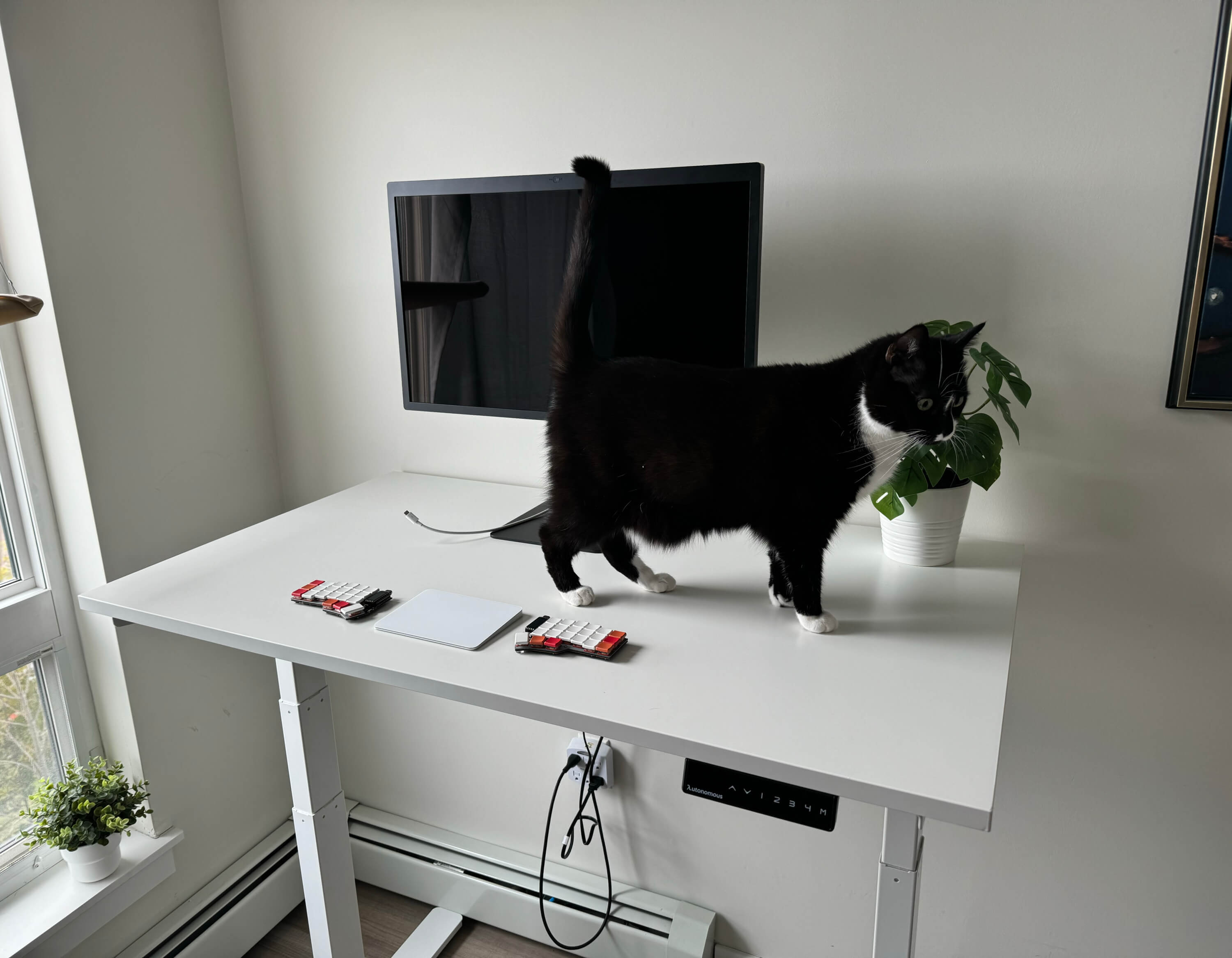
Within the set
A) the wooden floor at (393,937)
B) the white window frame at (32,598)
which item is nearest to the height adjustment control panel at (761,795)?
the wooden floor at (393,937)

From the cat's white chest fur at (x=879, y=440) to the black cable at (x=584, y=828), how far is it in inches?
33.9

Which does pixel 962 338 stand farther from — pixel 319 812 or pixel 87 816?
pixel 87 816

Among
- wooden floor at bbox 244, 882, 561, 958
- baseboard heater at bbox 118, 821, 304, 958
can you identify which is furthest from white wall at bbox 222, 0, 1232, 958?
baseboard heater at bbox 118, 821, 304, 958

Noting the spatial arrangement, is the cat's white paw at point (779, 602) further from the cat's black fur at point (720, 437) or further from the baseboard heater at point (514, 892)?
the baseboard heater at point (514, 892)

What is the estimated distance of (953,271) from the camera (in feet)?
3.65

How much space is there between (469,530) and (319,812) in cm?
47

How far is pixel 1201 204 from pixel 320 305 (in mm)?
1431

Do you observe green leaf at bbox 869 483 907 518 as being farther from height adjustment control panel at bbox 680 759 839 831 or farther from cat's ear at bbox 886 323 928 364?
height adjustment control panel at bbox 680 759 839 831

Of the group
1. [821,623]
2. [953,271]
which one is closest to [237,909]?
[821,623]

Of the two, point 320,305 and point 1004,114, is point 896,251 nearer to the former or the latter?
point 1004,114

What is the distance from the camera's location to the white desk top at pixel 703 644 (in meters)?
0.70

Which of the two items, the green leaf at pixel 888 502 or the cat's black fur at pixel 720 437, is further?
the green leaf at pixel 888 502

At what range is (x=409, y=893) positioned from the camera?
1.71 m

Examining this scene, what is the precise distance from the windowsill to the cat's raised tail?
1175 millimetres
